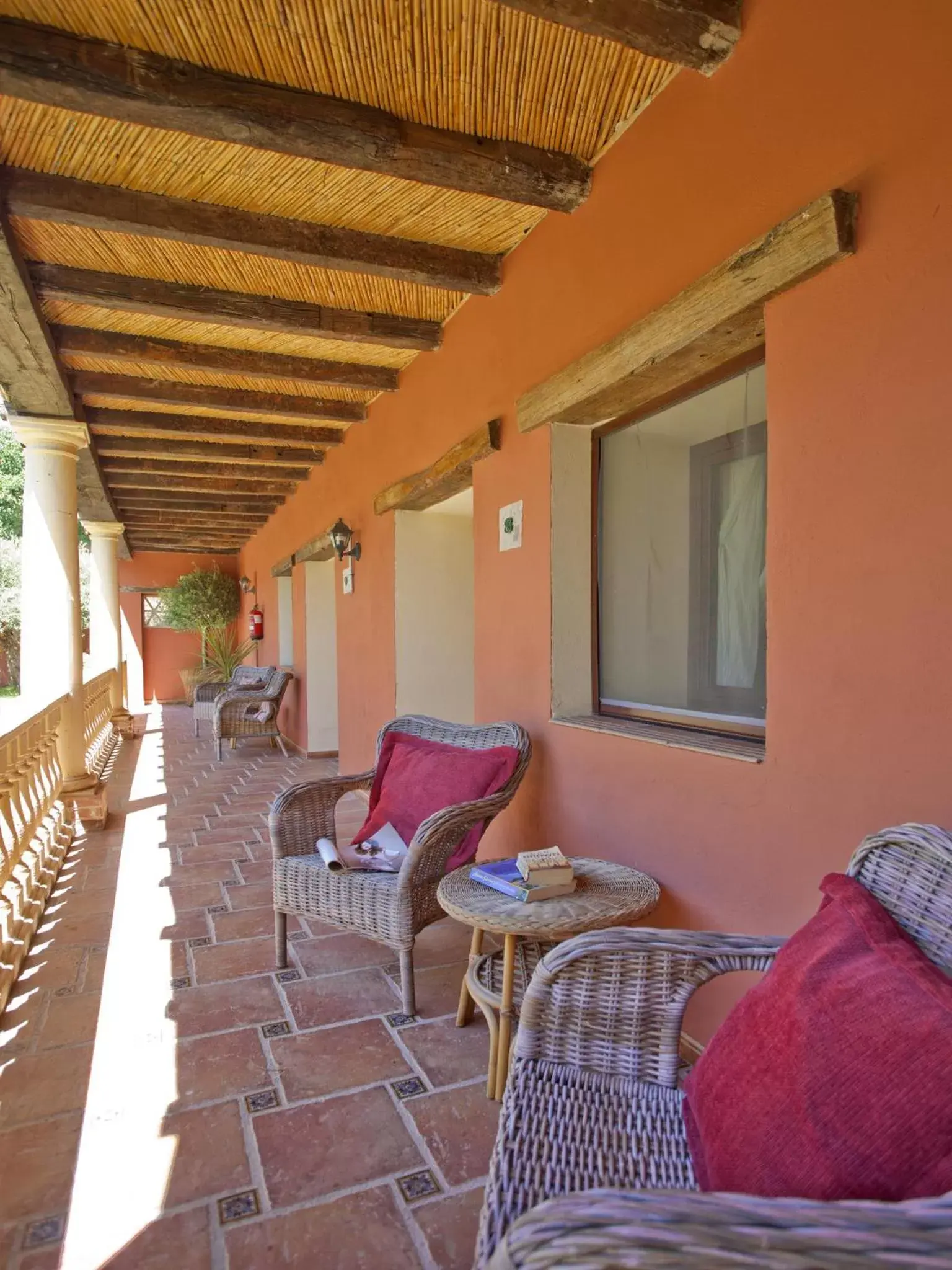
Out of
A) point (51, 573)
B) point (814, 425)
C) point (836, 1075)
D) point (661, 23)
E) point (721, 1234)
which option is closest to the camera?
point (721, 1234)

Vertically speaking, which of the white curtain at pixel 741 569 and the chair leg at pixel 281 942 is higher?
the white curtain at pixel 741 569

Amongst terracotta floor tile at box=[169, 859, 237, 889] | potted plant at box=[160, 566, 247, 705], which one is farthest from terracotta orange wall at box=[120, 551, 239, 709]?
terracotta floor tile at box=[169, 859, 237, 889]

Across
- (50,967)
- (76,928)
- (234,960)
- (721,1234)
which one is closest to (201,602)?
(76,928)

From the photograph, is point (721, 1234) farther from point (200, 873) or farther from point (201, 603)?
point (201, 603)

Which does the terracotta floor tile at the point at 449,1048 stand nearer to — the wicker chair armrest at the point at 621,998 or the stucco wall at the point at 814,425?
the stucco wall at the point at 814,425

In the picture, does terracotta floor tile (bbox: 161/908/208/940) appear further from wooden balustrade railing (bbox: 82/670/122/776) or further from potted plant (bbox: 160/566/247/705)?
potted plant (bbox: 160/566/247/705)

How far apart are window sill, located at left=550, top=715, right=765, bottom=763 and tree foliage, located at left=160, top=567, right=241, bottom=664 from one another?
1100 cm

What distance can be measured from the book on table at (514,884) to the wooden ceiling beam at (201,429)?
164 inches

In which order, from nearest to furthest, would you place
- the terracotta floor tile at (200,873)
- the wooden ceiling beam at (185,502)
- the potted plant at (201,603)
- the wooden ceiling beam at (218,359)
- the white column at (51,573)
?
the terracotta floor tile at (200,873) → the wooden ceiling beam at (218,359) → the white column at (51,573) → the wooden ceiling beam at (185,502) → the potted plant at (201,603)

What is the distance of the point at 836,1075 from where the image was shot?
96 cm

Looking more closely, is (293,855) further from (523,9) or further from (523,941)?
(523,9)

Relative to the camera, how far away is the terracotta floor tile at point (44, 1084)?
1910 millimetres

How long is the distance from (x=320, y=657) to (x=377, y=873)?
4997mm

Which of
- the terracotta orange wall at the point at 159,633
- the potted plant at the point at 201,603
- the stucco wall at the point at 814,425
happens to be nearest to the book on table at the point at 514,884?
the stucco wall at the point at 814,425
